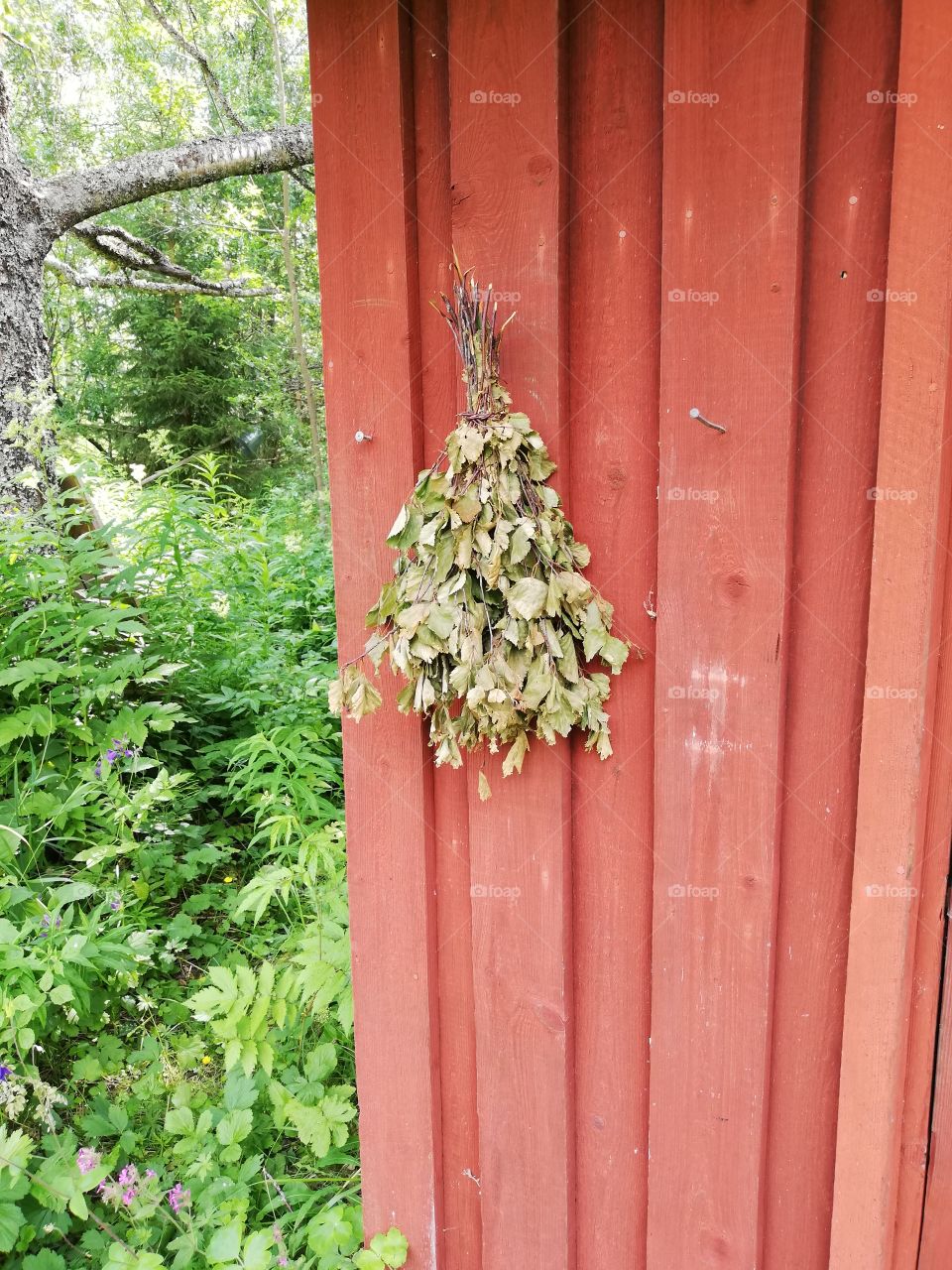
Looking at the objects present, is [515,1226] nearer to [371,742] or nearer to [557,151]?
[371,742]

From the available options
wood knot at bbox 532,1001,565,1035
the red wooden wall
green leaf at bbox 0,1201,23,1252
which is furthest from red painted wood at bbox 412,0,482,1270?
green leaf at bbox 0,1201,23,1252

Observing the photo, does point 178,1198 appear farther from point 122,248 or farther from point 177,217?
point 177,217

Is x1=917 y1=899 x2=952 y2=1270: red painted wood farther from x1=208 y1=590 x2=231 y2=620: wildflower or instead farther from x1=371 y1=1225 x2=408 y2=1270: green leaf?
x1=208 y1=590 x2=231 y2=620: wildflower

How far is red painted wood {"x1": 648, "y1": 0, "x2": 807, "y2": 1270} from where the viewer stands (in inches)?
51.3

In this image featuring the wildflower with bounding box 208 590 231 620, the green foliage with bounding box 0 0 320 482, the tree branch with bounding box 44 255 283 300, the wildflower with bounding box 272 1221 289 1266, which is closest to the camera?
the wildflower with bounding box 272 1221 289 1266

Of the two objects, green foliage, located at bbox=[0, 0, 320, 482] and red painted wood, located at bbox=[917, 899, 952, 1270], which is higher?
green foliage, located at bbox=[0, 0, 320, 482]

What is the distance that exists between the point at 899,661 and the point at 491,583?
0.71 metres

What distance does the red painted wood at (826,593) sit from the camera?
1.27m

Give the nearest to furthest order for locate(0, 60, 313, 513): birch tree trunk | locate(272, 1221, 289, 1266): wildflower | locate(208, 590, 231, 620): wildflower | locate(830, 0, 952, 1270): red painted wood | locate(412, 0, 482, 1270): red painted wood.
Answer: locate(830, 0, 952, 1270): red painted wood, locate(412, 0, 482, 1270): red painted wood, locate(272, 1221, 289, 1266): wildflower, locate(0, 60, 313, 513): birch tree trunk, locate(208, 590, 231, 620): wildflower

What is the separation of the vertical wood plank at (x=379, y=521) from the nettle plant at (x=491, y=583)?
0.14 metres

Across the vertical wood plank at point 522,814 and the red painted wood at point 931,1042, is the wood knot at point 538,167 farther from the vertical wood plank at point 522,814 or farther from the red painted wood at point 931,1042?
the red painted wood at point 931,1042

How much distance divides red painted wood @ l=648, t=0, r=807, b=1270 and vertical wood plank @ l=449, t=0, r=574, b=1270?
0.19 m

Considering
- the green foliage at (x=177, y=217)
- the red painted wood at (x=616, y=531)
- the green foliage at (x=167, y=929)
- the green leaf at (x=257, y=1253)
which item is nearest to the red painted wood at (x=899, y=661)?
the red painted wood at (x=616, y=531)

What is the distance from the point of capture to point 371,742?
5.70ft
